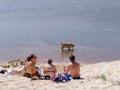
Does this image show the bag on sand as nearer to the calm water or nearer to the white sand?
the white sand

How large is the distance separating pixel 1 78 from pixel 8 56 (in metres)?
8.34

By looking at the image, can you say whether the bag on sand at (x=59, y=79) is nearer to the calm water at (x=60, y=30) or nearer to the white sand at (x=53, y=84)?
the white sand at (x=53, y=84)

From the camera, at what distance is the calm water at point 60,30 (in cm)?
2170

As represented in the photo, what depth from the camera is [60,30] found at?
2820cm

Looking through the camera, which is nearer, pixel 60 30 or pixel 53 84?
pixel 53 84

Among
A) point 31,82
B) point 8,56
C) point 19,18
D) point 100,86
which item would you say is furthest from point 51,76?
point 19,18

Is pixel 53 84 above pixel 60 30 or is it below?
below

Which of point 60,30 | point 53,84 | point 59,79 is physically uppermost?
point 60,30

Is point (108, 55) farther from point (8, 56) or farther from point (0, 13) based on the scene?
point (0, 13)

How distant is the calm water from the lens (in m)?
21.7

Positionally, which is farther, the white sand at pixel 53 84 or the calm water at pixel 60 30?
the calm water at pixel 60 30

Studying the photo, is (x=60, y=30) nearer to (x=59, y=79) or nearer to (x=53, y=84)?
(x=59, y=79)

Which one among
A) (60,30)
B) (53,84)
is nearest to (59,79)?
(53,84)

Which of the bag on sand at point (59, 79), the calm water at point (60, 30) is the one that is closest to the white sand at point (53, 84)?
the bag on sand at point (59, 79)
